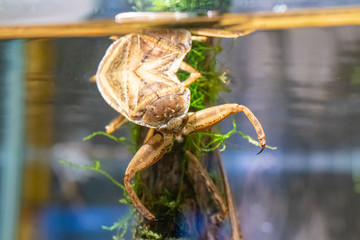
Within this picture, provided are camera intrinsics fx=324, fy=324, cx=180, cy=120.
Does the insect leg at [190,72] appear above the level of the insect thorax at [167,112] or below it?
above

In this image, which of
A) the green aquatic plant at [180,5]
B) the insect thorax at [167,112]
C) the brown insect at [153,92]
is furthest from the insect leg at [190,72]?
the green aquatic plant at [180,5]

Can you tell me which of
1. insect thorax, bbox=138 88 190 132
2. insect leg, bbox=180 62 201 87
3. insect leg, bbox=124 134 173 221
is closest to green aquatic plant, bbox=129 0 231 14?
insect leg, bbox=180 62 201 87

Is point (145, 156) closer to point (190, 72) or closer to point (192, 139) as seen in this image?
point (192, 139)

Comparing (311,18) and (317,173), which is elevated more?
(311,18)

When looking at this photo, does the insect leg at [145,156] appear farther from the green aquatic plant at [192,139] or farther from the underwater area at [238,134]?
the underwater area at [238,134]

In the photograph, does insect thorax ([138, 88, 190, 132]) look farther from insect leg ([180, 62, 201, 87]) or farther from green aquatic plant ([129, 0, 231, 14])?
green aquatic plant ([129, 0, 231, 14])

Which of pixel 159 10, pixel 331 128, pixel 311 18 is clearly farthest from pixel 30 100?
pixel 331 128

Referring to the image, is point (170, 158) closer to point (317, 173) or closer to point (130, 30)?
point (130, 30)
